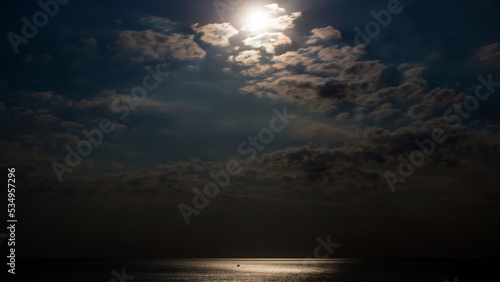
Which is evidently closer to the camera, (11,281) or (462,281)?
(11,281)

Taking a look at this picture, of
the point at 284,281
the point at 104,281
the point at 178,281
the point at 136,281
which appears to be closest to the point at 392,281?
the point at 284,281

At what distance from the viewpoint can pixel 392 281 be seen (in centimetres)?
11669

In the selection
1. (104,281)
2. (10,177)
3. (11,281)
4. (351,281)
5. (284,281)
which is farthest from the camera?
(284,281)

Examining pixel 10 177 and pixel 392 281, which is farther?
pixel 392 281

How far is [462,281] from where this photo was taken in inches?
4564

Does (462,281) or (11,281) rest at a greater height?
(11,281)

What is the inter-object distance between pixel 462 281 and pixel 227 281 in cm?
7301

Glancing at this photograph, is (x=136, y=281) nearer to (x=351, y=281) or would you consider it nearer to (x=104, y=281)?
(x=104, y=281)

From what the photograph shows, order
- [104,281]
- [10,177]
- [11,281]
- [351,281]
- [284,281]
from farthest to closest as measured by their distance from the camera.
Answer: [284,281]
[351,281]
[104,281]
[11,281]
[10,177]

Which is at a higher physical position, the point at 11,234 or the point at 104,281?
the point at 104,281

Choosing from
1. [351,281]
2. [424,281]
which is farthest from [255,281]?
[424,281]

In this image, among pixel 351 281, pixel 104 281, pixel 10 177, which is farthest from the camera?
pixel 351 281

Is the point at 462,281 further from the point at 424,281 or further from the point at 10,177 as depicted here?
the point at 10,177

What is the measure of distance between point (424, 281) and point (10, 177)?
4576 inches
